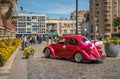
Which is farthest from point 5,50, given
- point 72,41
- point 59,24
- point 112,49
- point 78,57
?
point 59,24

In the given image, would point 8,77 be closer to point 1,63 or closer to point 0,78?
A: point 0,78

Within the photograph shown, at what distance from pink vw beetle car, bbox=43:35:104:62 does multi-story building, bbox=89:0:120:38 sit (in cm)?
11399

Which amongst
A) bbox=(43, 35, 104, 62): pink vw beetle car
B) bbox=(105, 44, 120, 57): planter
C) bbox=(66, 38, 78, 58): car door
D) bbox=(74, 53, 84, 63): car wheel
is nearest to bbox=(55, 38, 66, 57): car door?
bbox=(43, 35, 104, 62): pink vw beetle car

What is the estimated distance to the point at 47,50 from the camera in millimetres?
22844

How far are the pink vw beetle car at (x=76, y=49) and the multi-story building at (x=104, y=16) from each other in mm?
113993

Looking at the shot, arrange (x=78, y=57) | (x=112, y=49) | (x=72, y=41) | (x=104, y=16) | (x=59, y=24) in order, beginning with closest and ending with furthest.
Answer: (x=78, y=57)
(x=72, y=41)
(x=112, y=49)
(x=104, y=16)
(x=59, y=24)

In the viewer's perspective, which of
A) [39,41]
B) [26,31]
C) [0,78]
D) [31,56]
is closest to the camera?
[0,78]

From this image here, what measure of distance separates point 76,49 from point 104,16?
393 ft

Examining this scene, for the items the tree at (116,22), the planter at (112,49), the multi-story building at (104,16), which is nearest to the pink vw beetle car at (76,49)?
the planter at (112,49)

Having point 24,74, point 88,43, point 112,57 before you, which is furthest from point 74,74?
point 112,57

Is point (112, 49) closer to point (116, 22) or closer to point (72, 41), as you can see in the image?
point (72, 41)

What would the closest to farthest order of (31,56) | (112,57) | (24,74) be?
(24,74), (31,56), (112,57)

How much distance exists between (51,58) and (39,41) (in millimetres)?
42853

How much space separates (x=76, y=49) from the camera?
66.4 feet
